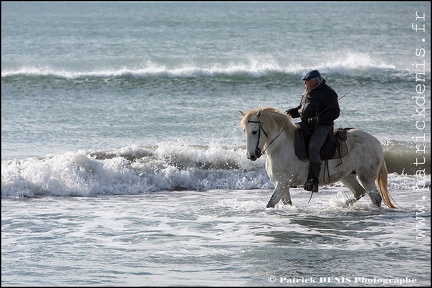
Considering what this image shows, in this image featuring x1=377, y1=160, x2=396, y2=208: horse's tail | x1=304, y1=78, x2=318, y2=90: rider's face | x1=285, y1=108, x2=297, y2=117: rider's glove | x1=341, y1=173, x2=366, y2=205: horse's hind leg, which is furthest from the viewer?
x1=341, y1=173, x2=366, y2=205: horse's hind leg

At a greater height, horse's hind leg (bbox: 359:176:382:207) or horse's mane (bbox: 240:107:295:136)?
horse's mane (bbox: 240:107:295:136)

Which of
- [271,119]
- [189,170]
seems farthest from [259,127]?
[189,170]

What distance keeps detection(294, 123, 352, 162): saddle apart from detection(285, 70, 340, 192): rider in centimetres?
7

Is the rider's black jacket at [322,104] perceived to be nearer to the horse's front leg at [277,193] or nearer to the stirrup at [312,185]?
the stirrup at [312,185]

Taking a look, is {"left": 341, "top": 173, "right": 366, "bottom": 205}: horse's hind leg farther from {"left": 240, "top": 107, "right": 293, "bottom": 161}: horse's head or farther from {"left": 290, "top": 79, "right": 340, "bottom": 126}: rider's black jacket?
{"left": 240, "top": 107, "right": 293, "bottom": 161}: horse's head

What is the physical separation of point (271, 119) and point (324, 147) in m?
0.82

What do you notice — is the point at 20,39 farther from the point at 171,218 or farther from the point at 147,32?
the point at 171,218

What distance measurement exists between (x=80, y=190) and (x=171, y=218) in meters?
2.79

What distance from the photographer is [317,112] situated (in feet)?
38.5

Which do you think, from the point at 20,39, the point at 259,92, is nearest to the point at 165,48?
the point at 20,39

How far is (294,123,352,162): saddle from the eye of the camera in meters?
11.8

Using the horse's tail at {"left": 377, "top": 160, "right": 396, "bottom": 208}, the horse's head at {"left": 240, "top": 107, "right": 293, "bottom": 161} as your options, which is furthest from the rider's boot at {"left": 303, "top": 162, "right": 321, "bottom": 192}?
the horse's tail at {"left": 377, "top": 160, "right": 396, "bottom": 208}

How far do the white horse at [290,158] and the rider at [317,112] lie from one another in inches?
8.2

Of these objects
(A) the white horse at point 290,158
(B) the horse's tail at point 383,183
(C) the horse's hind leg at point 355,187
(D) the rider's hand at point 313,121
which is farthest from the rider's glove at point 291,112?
(B) the horse's tail at point 383,183
